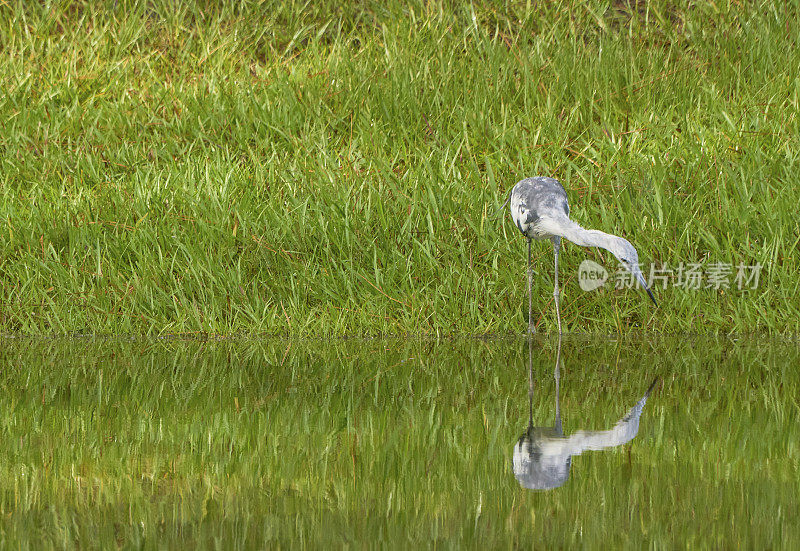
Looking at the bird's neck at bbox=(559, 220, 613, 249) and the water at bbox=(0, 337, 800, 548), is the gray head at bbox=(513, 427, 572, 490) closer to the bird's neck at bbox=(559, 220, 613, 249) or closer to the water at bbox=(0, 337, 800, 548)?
the water at bbox=(0, 337, 800, 548)

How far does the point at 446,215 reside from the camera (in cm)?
600

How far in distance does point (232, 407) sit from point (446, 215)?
2.53 meters

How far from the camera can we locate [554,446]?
3.10m

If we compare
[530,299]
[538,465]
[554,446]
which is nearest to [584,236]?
[530,299]

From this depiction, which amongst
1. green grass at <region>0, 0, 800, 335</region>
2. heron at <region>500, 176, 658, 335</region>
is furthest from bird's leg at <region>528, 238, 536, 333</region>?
green grass at <region>0, 0, 800, 335</region>

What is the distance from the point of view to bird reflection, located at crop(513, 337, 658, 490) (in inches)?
109

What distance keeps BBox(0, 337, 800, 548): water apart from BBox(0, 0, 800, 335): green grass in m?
0.63

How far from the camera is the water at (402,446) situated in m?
2.41

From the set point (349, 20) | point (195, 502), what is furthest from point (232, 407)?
point (349, 20)

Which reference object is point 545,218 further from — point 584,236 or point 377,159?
point 377,159

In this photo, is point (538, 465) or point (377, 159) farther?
point (377, 159)

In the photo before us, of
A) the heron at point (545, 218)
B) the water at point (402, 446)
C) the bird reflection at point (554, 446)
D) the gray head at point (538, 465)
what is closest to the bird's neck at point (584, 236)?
the heron at point (545, 218)

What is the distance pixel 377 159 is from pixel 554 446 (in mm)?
3942

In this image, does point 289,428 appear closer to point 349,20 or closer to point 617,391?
point 617,391
